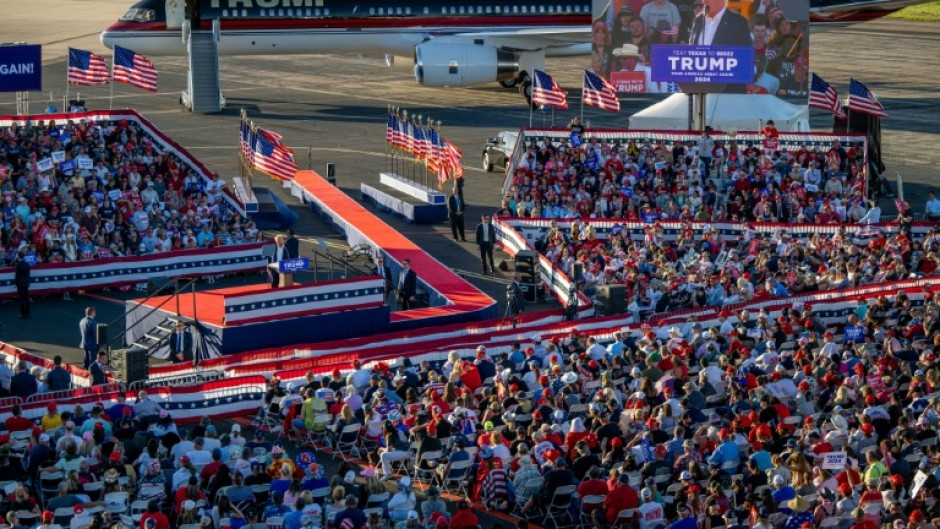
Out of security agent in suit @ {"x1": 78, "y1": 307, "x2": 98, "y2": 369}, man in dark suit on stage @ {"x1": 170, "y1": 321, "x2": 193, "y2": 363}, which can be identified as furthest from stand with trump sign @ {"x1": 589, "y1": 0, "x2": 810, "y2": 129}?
security agent in suit @ {"x1": 78, "y1": 307, "x2": 98, "y2": 369}

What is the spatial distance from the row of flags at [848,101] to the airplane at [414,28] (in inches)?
584

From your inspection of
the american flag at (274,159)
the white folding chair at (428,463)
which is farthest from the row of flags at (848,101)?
the white folding chair at (428,463)

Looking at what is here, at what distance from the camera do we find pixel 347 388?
2727 cm

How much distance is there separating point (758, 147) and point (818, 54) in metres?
32.1

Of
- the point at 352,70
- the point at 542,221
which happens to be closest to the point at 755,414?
the point at 542,221

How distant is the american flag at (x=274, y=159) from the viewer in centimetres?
4419

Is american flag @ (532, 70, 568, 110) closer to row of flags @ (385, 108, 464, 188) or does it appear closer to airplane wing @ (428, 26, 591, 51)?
row of flags @ (385, 108, 464, 188)

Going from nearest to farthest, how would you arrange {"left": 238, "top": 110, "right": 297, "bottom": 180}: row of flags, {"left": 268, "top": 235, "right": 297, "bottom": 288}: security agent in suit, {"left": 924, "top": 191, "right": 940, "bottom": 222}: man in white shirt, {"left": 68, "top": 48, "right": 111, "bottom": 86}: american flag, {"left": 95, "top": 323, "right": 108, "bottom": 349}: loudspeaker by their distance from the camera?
{"left": 95, "top": 323, "right": 108, "bottom": 349}: loudspeaker < {"left": 268, "top": 235, "right": 297, "bottom": 288}: security agent in suit < {"left": 924, "top": 191, "right": 940, "bottom": 222}: man in white shirt < {"left": 238, "top": 110, "right": 297, "bottom": 180}: row of flags < {"left": 68, "top": 48, "right": 111, "bottom": 86}: american flag

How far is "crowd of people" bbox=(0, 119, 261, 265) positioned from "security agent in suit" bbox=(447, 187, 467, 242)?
499 cm

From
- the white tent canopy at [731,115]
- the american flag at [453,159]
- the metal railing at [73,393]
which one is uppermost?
the white tent canopy at [731,115]

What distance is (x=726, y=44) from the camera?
46312 mm

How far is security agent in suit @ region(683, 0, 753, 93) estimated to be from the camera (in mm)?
46312

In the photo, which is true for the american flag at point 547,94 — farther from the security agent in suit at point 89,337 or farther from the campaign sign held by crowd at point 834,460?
the campaign sign held by crowd at point 834,460

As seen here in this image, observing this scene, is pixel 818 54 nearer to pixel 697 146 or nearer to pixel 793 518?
pixel 697 146
